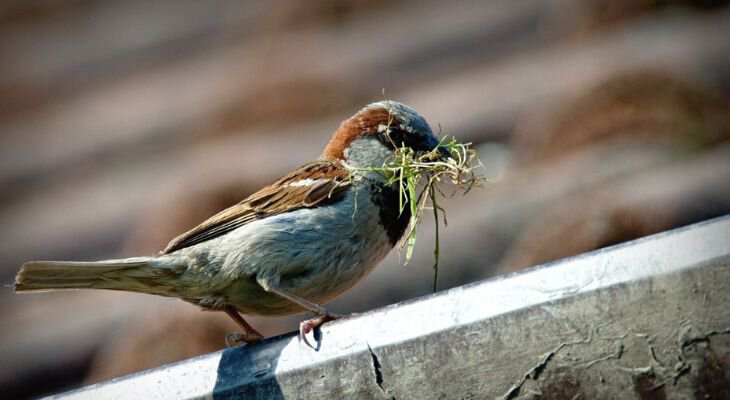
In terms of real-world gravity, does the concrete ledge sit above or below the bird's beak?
below

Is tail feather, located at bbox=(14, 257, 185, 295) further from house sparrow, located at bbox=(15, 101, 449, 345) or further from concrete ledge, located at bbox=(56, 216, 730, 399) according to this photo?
concrete ledge, located at bbox=(56, 216, 730, 399)

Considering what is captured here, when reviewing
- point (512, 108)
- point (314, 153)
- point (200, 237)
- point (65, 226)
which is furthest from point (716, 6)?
point (65, 226)

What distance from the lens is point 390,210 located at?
9.46ft

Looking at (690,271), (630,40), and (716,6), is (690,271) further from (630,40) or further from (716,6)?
(716,6)

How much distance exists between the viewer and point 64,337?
3.87m

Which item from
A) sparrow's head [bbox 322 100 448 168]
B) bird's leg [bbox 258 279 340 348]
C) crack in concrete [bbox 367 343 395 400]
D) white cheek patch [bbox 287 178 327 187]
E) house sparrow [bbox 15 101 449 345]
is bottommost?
crack in concrete [bbox 367 343 395 400]

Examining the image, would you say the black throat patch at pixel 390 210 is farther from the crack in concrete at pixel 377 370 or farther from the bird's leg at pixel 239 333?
the crack in concrete at pixel 377 370

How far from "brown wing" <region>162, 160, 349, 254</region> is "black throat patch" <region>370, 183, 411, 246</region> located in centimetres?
10

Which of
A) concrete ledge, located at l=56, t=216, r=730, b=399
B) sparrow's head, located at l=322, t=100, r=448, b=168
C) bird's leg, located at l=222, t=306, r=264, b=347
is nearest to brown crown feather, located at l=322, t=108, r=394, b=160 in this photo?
sparrow's head, located at l=322, t=100, r=448, b=168

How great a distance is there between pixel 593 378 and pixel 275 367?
0.56 metres

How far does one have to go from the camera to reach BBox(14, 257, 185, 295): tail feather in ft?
8.10

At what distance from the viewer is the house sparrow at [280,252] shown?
2723mm

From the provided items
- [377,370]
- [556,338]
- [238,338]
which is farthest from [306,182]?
[556,338]

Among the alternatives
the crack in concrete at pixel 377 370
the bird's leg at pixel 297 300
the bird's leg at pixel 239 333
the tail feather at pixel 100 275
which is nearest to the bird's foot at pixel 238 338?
the bird's leg at pixel 239 333
